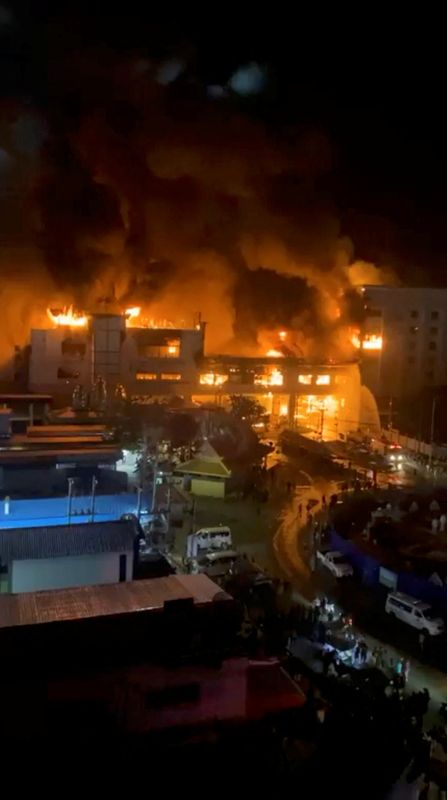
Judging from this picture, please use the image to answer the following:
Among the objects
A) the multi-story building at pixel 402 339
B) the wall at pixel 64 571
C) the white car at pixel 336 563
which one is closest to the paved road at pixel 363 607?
the white car at pixel 336 563

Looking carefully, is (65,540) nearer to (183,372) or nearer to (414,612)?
(414,612)

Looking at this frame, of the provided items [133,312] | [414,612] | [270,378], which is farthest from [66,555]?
[133,312]

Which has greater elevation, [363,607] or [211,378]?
[211,378]

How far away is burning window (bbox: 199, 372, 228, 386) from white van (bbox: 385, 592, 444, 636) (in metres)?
15.3

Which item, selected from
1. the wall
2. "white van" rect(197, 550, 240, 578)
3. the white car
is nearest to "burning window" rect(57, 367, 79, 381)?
"white van" rect(197, 550, 240, 578)

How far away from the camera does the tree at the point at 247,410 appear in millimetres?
21127

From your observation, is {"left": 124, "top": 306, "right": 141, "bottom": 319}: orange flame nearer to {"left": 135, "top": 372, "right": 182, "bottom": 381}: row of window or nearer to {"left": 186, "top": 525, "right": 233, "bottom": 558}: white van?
{"left": 135, "top": 372, "right": 182, "bottom": 381}: row of window

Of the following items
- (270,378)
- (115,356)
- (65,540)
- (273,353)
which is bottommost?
(65,540)

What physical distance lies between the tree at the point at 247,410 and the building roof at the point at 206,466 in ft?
15.8

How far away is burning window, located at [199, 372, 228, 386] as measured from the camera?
80.7 feet

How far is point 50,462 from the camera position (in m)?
10.9

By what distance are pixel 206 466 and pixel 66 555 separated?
7.49m

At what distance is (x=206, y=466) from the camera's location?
50.7ft

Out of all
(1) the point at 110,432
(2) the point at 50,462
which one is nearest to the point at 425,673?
(2) the point at 50,462
